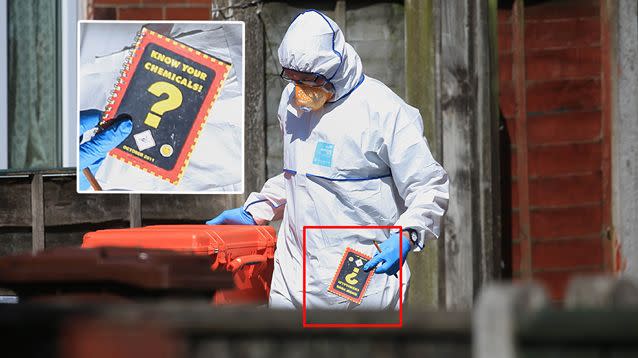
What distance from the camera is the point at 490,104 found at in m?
7.91

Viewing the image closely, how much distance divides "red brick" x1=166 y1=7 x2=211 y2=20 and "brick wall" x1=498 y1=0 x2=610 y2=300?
159 centimetres

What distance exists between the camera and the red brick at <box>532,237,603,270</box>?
8156mm

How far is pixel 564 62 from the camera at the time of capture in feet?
26.2

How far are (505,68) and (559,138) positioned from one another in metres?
0.47

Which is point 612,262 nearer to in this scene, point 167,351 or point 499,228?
point 499,228

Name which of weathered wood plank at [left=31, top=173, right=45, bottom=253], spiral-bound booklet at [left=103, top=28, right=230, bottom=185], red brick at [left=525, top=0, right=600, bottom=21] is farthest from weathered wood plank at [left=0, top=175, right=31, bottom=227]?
red brick at [left=525, top=0, right=600, bottom=21]

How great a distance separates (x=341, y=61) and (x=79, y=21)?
2.13m

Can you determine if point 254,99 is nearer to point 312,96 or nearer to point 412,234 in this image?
point 312,96

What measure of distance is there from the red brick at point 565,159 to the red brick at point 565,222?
0.21 m

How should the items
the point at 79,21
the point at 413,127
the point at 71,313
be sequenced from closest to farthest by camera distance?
the point at 71,313 → the point at 413,127 → the point at 79,21

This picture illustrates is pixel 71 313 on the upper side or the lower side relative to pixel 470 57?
lower

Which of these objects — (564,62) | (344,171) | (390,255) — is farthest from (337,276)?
(564,62)

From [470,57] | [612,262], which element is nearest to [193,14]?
[470,57]

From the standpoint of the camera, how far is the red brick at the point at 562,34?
7965mm
